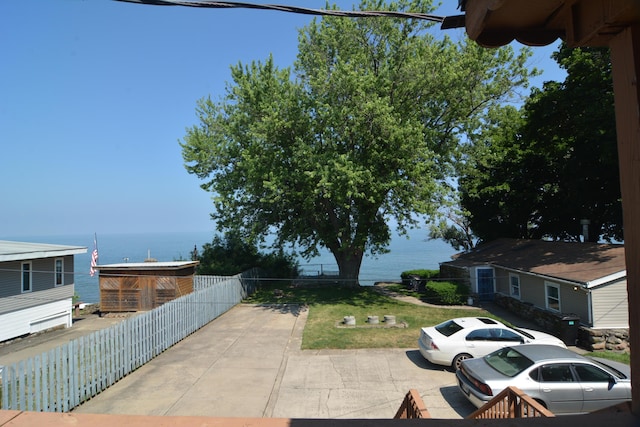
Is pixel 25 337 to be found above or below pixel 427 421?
→ below

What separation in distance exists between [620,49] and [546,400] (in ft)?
30.7

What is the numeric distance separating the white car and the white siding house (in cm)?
1708

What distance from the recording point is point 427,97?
23672 millimetres

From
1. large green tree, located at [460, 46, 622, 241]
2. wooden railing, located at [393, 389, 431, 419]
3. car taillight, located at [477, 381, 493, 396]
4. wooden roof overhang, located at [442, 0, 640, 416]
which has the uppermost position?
large green tree, located at [460, 46, 622, 241]

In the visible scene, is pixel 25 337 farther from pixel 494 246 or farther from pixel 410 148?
pixel 494 246

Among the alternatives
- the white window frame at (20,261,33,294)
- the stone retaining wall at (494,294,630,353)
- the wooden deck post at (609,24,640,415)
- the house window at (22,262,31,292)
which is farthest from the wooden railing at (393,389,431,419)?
the house window at (22,262,31,292)

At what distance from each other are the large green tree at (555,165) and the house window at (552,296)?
8.01 metres

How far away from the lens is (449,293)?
22609mm

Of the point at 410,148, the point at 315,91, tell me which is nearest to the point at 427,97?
the point at 410,148

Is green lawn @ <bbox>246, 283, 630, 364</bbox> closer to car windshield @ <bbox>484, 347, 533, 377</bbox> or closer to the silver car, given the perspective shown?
car windshield @ <bbox>484, 347, 533, 377</bbox>

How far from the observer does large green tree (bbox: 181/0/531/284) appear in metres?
20.9

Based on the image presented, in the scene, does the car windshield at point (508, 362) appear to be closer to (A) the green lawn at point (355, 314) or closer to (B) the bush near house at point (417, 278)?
(A) the green lawn at point (355, 314)

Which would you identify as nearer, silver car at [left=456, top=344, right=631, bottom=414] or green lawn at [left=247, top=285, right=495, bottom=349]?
silver car at [left=456, top=344, right=631, bottom=414]

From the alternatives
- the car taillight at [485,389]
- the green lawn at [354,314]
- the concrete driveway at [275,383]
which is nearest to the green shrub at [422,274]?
the green lawn at [354,314]
